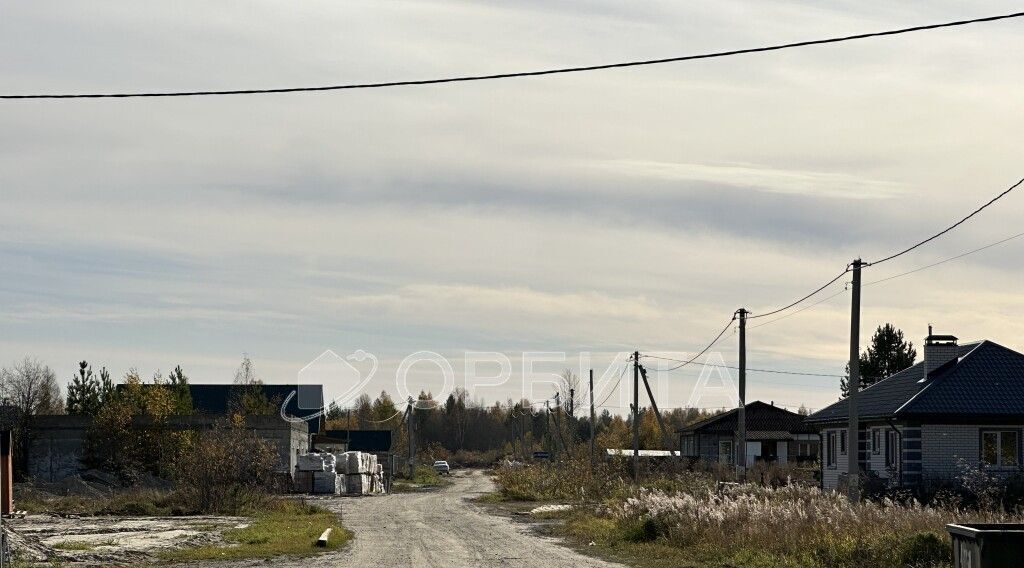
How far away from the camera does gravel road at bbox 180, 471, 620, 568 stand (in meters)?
22.2

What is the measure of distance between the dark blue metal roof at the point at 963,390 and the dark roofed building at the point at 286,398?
48.7 metres

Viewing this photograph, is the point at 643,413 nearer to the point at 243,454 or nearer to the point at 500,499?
the point at 500,499

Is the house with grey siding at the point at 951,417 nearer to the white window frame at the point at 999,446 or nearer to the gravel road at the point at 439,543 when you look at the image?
the white window frame at the point at 999,446

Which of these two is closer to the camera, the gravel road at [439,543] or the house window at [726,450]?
the gravel road at [439,543]

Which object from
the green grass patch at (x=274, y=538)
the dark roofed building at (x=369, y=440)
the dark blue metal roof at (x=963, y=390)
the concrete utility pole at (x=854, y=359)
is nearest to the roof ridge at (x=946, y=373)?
the dark blue metal roof at (x=963, y=390)

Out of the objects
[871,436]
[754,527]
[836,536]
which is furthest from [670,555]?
Answer: [871,436]

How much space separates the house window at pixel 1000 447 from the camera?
129 feet

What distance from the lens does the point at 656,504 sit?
27250mm

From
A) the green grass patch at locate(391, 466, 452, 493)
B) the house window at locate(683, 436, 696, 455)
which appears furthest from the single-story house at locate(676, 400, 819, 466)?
the green grass patch at locate(391, 466, 452, 493)

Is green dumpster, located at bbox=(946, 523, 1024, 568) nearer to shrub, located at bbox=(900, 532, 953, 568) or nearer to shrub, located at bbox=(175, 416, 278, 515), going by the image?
shrub, located at bbox=(900, 532, 953, 568)

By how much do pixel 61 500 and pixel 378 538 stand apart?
64.9ft

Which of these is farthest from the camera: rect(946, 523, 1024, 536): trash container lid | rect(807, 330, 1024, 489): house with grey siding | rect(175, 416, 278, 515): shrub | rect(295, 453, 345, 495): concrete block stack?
rect(295, 453, 345, 495): concrete block stack

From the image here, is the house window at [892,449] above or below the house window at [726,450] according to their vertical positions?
above

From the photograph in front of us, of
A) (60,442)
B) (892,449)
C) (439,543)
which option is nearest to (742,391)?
(892,449)
